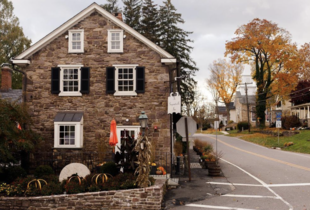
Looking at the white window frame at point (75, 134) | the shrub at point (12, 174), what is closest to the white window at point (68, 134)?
the white window frame at point (75, 134)

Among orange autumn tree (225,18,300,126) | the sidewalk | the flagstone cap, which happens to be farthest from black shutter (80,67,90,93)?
orange autumn tree (225,18,300,126)

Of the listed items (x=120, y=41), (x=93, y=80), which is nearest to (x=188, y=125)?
(x=93, y=80)

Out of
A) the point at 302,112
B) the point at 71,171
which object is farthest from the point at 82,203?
the point at 302,112

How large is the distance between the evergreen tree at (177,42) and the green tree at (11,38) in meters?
17.0

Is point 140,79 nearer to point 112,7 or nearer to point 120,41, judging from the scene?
point 120,41

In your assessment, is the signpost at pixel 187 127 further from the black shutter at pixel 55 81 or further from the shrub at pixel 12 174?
the shrub at pixel 12 174

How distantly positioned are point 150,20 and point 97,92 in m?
21.0

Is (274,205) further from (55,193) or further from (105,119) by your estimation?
(105,119)

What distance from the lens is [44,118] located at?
16062mm

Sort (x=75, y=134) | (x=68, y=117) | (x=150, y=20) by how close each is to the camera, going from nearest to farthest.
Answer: (x=75, y=134) < (x=68, y=117) < (x=150, y=20)

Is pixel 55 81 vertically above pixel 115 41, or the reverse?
pixel 115 41

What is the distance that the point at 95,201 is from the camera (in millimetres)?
9938

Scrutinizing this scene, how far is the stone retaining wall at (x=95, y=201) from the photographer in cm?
988

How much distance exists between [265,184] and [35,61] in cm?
1274
